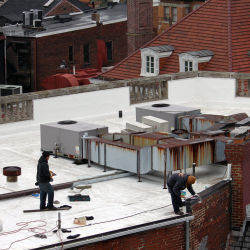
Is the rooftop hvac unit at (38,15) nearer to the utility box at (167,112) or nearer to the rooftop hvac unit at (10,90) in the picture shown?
the rooftop hvac unit at (10,90)

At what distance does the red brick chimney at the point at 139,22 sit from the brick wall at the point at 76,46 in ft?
37.7

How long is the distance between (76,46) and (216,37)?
2769 cm

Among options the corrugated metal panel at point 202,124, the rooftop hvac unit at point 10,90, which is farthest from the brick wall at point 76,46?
the corrugated metal panel at point 202,124

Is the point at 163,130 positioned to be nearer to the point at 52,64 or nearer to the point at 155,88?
the point at 155,88

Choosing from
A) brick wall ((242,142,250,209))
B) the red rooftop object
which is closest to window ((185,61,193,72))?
the red rooftop object

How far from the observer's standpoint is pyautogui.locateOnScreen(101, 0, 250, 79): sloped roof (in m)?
54.2

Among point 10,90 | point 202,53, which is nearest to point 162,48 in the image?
point 202,53

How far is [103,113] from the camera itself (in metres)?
43.0

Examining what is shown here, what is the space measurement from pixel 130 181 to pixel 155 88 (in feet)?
43.9

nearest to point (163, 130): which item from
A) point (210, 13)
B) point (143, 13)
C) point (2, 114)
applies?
point (2, 114)

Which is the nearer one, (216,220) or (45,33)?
(216,220)

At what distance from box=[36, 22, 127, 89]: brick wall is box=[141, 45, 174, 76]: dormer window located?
1991cm

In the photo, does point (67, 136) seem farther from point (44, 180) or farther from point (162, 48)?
point (162, 48)

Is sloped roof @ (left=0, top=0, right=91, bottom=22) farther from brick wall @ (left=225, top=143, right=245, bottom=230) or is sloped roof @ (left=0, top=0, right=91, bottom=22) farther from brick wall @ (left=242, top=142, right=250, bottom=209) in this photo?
brick wall @ (left=225, top=143, right=245, bottom=230)
